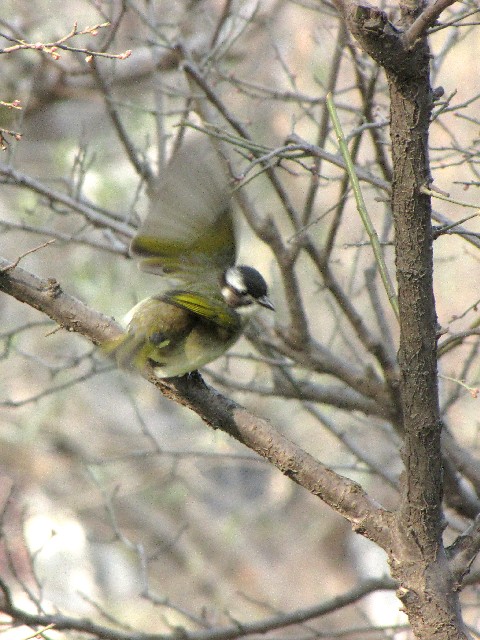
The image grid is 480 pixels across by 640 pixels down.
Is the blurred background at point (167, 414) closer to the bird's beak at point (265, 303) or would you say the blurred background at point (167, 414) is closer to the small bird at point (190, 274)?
the small bird at point (190, 274)

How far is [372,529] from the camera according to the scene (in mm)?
2146

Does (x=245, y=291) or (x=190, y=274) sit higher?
(x=190, y=274)

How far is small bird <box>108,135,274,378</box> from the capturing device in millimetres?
2725

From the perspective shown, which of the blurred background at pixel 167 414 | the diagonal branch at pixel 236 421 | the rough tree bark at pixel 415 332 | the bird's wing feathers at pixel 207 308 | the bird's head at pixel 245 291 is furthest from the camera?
the blurred background at pixel 167 414

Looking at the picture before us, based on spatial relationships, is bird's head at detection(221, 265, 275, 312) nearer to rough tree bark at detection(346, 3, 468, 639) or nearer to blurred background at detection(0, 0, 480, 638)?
rough tree bark at detection(346, 3, 468, 639)

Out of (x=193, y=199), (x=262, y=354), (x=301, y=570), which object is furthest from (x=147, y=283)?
(x=193, y=199)

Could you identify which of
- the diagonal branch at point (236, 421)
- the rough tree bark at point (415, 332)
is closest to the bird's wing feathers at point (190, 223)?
the diagonal branch at point (236, 421)

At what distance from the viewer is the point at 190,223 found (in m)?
3.06

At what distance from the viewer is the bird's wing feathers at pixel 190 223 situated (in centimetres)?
293

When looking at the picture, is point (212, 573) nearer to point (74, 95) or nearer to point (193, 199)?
point (74, 95)

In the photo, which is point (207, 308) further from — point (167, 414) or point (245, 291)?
point (167, 414)

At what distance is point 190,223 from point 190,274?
10.8 inches

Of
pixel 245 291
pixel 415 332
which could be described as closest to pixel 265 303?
pixel 245 291

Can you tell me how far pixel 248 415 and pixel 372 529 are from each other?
1.50 ft
